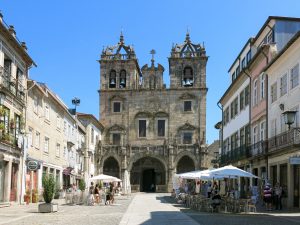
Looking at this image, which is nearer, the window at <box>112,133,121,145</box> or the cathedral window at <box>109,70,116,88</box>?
the window at <box>112,133,121,145</box>

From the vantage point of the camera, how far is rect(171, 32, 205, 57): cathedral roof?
69.9 m

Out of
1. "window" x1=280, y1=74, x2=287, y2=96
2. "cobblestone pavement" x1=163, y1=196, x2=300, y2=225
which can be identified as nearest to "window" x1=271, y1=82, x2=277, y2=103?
"window" x1=280, y1=74, x2=287, y2=96

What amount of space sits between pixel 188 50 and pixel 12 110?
43.0 meters

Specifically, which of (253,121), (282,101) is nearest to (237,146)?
(253,121)

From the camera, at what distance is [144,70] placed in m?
70.2

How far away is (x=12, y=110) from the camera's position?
3016 cm

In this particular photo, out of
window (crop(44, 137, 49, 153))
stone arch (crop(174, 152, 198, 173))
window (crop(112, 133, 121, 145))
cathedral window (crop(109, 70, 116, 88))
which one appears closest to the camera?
→ window (crop(44, 137, 49, 153))

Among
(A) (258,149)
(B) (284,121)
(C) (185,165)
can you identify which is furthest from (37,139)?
(C) (185,165)

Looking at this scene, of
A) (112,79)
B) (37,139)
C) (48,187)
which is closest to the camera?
(48,187)

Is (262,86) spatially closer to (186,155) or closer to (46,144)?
(46,144)

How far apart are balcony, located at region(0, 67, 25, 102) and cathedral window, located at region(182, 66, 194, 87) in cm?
3870

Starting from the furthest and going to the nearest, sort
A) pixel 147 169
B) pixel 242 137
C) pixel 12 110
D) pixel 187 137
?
pixel 147 169
pixel 187 137
pixel 242 137
pixel 12 110

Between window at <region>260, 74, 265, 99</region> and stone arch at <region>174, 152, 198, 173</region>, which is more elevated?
window at <region>260, 74, 265, 99</region>

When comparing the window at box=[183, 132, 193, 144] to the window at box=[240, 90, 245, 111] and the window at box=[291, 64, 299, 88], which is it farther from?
the window at box=[291, 64, 299, 88]
